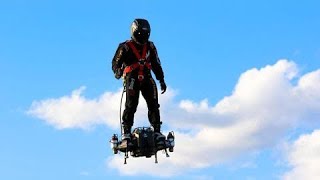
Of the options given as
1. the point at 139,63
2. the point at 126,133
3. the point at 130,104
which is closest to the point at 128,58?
the point at 139,63

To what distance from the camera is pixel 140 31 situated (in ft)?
65.4

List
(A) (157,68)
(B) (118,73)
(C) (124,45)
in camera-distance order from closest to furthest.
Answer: (C) (124,45) → (B) (118,73) → (A) (157,68)

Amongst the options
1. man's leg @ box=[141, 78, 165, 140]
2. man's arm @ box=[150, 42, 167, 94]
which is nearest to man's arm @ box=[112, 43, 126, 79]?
man's leg @ box=[141, 78, 165, 140]

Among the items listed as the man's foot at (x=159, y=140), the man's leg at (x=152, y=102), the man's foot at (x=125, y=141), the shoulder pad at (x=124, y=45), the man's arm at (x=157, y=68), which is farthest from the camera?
the man's arm at (x=157, y=68)

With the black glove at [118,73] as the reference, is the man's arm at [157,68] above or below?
above

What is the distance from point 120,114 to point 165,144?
1.98 meters

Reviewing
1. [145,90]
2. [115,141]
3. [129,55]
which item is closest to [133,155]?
[115,141]

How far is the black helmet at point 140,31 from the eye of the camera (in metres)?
20.0

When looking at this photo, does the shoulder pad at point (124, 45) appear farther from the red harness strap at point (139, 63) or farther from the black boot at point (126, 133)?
the black boot at point (126, 133)

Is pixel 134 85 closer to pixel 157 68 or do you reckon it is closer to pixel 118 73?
pixel 118 73

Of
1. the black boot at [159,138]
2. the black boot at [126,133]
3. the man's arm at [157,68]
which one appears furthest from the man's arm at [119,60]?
the black boot at [159,138]

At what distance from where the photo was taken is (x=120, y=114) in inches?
794

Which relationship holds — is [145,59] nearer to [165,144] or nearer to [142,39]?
[142,39]

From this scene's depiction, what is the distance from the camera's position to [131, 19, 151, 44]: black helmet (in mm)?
19953
